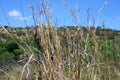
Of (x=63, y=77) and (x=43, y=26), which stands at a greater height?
(x=43, y=26)

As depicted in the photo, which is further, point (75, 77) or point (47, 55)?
point (75, 77)

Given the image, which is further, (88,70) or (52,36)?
(88,70)

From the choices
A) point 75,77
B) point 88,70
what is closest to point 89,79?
point 88,70

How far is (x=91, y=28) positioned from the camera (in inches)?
121

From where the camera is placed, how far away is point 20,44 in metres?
2.38

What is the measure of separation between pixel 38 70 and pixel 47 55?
4.6 inches

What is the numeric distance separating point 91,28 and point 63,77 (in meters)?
0.83

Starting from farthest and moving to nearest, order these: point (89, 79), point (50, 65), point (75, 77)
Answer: point (89, 79) < point (75, 77) < point (50, 65)

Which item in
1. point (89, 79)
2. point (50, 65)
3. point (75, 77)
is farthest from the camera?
point (89, 79)

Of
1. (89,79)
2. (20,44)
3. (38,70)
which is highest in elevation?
(20,44)

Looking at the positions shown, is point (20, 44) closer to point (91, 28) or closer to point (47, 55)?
point (47, 55)

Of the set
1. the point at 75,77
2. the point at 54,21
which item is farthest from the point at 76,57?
the point at 54,21

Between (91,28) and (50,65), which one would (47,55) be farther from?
(91,28)

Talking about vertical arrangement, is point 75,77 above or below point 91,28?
below
